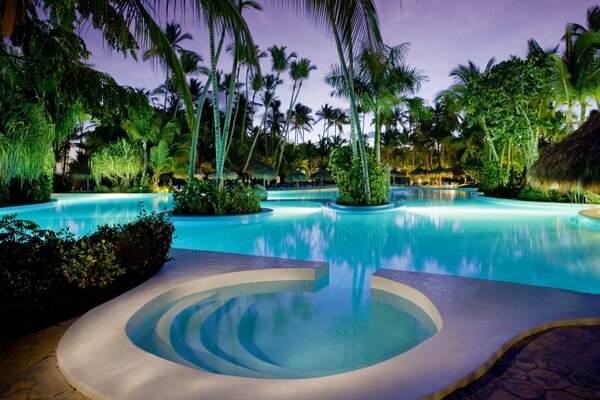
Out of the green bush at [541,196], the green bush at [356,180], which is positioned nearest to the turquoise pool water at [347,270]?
the green bush at [356,180]

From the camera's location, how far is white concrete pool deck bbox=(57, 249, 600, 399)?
85.2 inches

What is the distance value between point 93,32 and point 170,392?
4.60m

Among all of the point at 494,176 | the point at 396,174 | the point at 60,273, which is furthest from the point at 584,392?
the point at 396,174

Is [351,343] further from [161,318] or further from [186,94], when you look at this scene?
[186,94]

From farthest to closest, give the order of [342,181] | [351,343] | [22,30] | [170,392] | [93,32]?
[342,181] < [93,32] < [22,30] < [351,343] < [170,392]

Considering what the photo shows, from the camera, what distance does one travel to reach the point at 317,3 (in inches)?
176

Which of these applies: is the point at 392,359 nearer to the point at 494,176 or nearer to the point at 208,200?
the point at 208,200

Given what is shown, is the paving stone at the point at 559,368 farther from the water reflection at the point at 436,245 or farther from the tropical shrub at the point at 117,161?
the tropical shrub at the point at 117,161

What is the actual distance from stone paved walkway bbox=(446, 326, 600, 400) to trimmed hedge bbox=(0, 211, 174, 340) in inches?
130

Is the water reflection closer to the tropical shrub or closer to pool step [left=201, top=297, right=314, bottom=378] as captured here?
pool step [left=201, top=297, right=314, bottom=378]

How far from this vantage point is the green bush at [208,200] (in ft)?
36.7

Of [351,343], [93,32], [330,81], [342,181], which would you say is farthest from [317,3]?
[330,81]

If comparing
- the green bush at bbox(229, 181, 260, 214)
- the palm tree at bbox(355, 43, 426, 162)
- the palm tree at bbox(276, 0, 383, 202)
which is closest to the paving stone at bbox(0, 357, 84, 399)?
the palm tree at bbox(276, 0, 383, 202)

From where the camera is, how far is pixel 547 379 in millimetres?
2293
